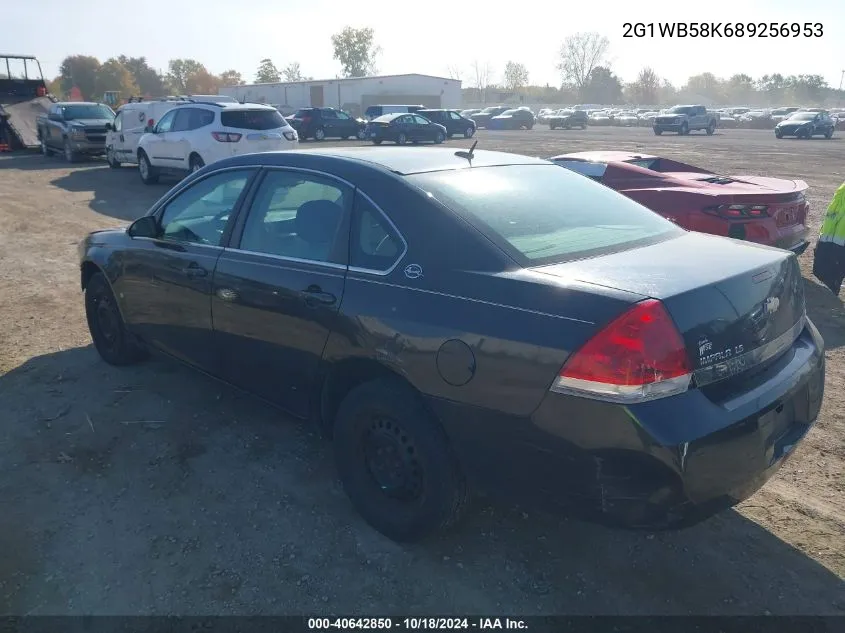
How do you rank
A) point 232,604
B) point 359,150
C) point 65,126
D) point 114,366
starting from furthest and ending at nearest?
point 65,126, point 114,366, point 359,150, point 232,604

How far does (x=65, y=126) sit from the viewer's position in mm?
20156

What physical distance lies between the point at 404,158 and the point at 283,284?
0.90m

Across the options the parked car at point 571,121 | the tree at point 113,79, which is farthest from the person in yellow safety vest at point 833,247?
the tree at point 113,79

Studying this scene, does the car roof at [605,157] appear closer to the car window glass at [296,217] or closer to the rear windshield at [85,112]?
the car window glass at [296,217]

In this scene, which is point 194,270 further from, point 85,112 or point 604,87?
point 604,87

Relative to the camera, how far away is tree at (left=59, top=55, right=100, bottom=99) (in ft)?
253

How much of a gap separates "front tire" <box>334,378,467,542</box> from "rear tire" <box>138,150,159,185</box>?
557 inches

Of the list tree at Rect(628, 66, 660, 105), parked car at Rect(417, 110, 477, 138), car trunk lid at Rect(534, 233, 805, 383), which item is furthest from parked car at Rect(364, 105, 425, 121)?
tree at Rect(628, 66, 660, 105)

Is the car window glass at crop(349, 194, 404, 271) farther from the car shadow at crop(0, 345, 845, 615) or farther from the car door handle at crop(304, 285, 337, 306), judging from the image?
the car shadow at crop(0, 345, 845, 615)

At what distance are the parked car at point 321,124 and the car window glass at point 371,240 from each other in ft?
100

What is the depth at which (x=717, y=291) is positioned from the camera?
8.31 feet

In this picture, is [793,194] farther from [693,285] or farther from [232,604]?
[232,604]

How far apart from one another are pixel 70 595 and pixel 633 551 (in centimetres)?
241

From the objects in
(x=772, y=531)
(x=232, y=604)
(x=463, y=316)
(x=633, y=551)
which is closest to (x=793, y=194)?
(x=772, y=531)
